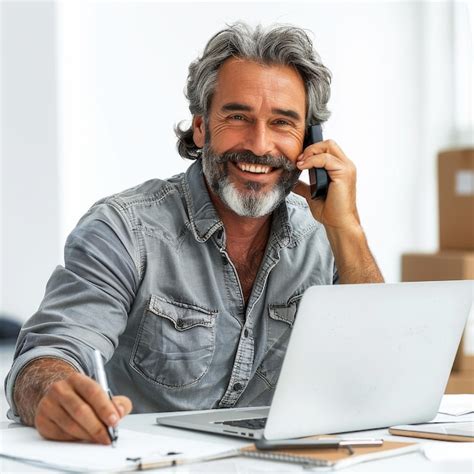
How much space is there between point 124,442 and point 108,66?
331 cm

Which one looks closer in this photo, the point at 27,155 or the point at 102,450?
the point at 102,450

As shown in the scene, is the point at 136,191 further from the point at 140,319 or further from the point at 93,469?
the point at 93,469

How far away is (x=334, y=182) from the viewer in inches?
79.4

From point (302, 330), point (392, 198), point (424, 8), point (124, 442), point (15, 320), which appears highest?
point (424, 8)

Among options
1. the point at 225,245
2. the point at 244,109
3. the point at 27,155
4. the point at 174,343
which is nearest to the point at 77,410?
the point at 174,343

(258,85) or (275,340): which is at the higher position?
(258,85)

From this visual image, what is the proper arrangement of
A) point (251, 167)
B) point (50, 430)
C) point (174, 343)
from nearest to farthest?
point (50, 430) < point (174, 343) < point (251, 167)

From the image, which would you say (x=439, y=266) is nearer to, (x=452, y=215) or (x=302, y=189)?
(x=452, y=215)

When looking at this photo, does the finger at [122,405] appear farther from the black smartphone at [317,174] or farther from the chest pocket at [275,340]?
the black smartphone at [317,174]

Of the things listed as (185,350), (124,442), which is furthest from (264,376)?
(124,442)

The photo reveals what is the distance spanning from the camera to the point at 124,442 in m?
1.27

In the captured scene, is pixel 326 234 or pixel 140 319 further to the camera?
pixel 326 234

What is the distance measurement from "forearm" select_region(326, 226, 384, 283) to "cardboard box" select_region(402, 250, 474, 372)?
1.32 metres

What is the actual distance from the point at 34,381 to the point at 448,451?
0.60m
